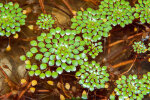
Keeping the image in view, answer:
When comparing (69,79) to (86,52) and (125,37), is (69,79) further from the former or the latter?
(125,37)

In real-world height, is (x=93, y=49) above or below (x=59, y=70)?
above

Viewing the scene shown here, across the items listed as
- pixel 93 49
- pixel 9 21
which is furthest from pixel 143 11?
pixel 9 21

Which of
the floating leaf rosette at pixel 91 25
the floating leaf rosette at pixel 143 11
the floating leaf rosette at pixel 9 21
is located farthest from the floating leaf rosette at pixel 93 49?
the floating leaf rosette at pixel 9 21

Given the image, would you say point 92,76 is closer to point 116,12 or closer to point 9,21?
point 116,12

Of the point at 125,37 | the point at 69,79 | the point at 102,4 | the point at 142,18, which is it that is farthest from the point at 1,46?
the point at 142,18

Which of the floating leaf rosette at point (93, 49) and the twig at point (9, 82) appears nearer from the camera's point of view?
the twig at point (9, 82)

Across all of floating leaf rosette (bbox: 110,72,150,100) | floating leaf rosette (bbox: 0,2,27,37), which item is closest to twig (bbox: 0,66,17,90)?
floating leaf rosette (bbox: 0,2,27,37)

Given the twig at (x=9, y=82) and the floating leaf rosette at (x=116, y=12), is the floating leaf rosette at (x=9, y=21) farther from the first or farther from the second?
the floating leaf rosette at (x=116, y=12)
